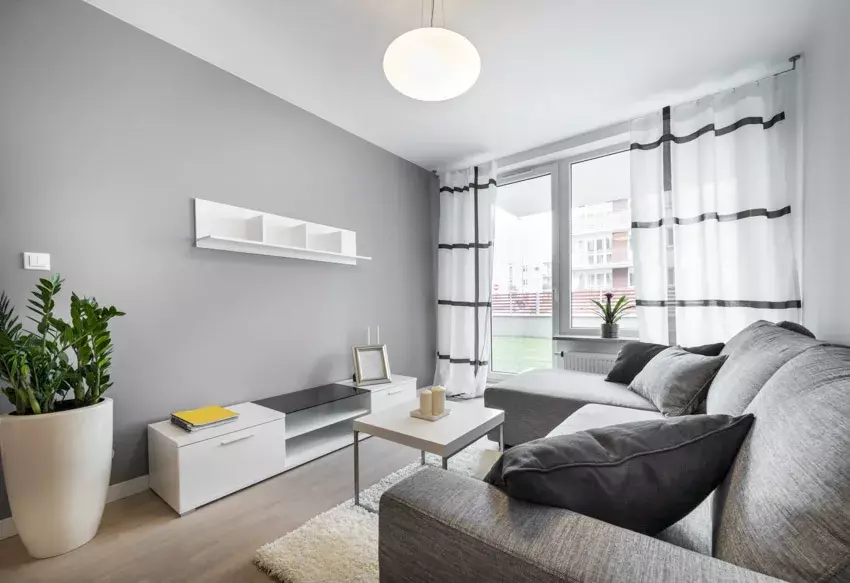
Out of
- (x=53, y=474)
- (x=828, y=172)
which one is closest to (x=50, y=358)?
(x=53, y=474)

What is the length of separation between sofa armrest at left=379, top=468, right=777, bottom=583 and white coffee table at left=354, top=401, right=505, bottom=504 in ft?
2.65

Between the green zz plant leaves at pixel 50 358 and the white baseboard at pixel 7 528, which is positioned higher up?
the green zz plant leaves at pixel 50 358

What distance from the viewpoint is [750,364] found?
4.69ft

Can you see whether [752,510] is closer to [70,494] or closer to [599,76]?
[70,494]

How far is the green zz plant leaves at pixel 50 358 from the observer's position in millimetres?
1546

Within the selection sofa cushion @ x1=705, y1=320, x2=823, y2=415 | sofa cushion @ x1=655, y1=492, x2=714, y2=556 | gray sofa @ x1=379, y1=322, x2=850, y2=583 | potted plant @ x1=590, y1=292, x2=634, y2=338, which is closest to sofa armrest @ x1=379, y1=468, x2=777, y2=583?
gray sofa @ x1=379, y1=322, x2=850, y2=583

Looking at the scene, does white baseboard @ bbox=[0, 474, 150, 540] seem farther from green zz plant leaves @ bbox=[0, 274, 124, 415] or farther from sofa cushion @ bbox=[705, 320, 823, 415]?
sofa cushion @ bbox=[705, 320, 823, 415]

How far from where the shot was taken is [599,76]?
265cm

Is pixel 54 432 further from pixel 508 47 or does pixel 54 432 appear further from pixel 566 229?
pixel 566 229

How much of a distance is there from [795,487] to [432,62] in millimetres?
1845

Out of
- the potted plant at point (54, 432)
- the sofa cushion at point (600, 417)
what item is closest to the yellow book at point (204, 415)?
the potted plant at point (54, 432)

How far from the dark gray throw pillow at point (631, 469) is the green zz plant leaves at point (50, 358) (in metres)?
1.79

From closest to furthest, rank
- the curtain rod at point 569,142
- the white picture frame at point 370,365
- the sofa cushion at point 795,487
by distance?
the sofa cushion at point 795,487 → the white picture frame at point 370,365 → the curtain rod at point 569,142

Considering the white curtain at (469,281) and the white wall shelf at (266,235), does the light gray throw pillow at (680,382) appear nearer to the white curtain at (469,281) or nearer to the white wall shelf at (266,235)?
the white curtain at (469,281)
